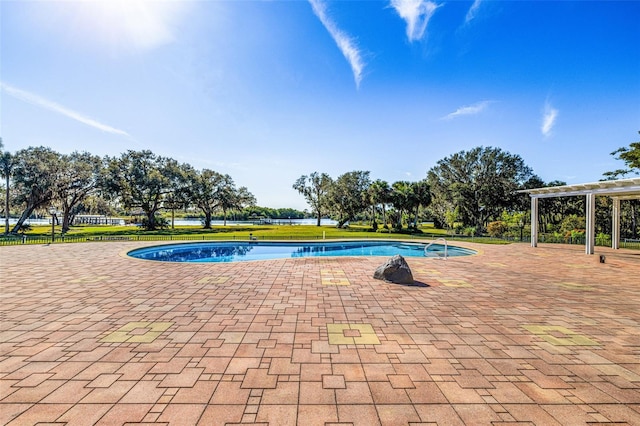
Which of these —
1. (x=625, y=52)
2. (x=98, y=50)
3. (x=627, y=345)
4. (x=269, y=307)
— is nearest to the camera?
(x=627, y=345)

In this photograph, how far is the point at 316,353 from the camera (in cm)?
357

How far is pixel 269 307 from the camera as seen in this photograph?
5469 mm

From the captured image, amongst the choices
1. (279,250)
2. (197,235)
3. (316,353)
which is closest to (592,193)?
(316,353)

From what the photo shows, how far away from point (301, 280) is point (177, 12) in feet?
32.4

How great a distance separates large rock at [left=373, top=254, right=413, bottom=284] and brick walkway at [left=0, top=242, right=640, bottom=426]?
0.36m

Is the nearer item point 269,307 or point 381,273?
point 269,307

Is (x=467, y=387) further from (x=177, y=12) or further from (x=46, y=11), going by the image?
(x=46, y=11)

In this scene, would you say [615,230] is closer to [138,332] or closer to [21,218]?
[138,332]

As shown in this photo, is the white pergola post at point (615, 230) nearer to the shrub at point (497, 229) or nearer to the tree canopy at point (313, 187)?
the shrub at point (497, 229)

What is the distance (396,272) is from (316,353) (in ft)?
15.2

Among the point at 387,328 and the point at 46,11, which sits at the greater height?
Result: the point at 46,11

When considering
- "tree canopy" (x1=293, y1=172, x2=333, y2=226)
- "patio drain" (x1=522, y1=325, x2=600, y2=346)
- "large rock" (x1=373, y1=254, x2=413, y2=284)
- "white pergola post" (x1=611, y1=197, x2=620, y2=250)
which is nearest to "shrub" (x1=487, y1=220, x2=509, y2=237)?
"white pergola post" (x1=611, y1=197, x2=620, y2=250)

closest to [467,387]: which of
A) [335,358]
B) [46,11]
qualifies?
[335,358]

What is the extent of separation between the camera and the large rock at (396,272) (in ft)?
24.8
